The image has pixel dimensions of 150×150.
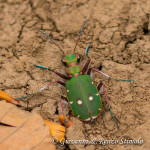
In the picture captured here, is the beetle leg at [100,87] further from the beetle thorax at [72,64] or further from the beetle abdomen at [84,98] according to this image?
the beetle thorax at [72,64]

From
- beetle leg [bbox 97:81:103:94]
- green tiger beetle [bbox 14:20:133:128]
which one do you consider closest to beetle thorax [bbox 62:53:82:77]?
green tiger beetle [bbox 14:20:133:128]

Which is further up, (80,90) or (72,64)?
(72,64)

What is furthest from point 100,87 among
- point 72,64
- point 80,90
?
point 72,64

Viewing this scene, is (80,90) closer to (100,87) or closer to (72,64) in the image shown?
(100,87)

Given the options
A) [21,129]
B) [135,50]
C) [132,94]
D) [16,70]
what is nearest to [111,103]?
[132,94]

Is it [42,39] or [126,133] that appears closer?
[126,133]

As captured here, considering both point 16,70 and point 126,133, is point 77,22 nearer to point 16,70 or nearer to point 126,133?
point 16,70
